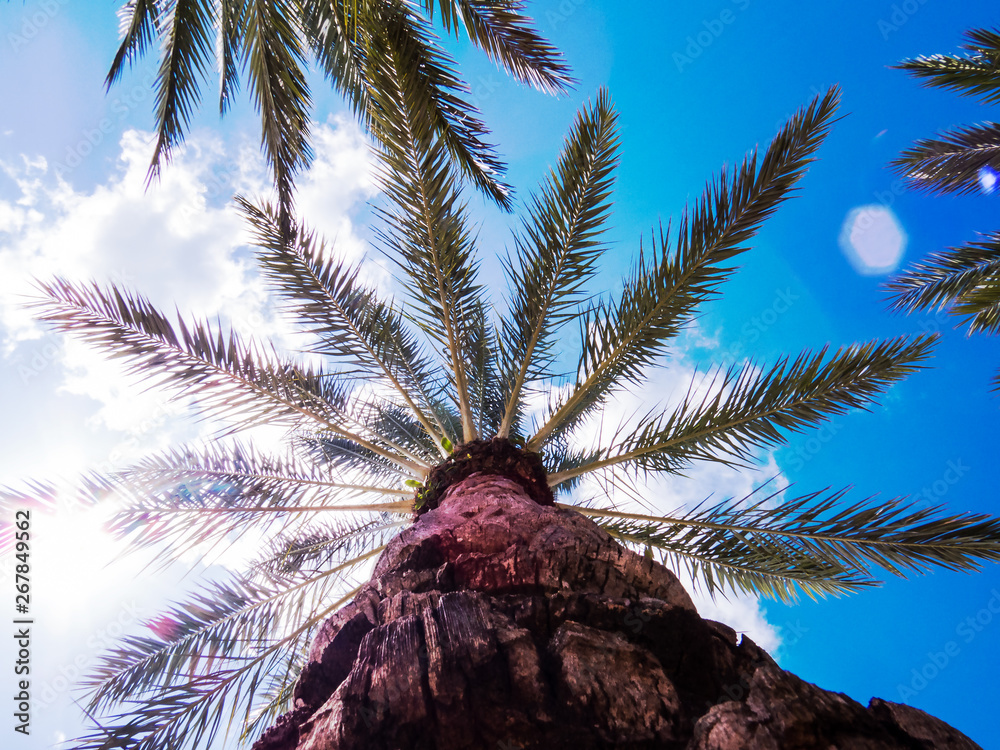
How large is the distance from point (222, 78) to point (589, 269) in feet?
15.6

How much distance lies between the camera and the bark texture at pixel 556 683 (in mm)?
1243

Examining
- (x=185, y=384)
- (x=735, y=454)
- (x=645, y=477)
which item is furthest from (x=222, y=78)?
(x=735, y=454)

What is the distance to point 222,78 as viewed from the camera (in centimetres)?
612

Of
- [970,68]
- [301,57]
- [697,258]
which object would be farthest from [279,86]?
[970,68]

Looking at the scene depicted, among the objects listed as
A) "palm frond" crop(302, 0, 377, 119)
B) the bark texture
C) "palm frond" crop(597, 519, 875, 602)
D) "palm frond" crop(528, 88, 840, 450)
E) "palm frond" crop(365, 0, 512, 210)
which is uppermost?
"palm frond" crop(302, 0, 377, 119)

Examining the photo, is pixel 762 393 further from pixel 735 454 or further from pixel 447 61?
pixel 447 61

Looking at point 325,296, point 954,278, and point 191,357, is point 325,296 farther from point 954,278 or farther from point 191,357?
point 954,278

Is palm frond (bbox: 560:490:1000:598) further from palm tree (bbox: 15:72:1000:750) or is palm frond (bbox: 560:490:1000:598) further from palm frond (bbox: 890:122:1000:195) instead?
palm frond (bbox: 890:122:1000:195)

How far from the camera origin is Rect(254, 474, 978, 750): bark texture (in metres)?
1.24

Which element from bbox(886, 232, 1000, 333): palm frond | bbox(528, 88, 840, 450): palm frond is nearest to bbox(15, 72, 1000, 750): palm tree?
bbox(528, 88, 840, 450): palm frond

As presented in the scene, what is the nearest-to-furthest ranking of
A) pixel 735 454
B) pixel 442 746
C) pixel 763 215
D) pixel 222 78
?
pixel 442 746 < pixel 763 215 < pixel 735 454 < pixel 222 78

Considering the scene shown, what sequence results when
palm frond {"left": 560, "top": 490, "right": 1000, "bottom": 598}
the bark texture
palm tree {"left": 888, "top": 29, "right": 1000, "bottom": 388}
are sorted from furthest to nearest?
palm tree {"left": 888, "top": 29, "right": 1000, "bottom": 388} < palm frond {"left": 560, "top": 490, "right": 1000, "bottom": 598} < the bark texture

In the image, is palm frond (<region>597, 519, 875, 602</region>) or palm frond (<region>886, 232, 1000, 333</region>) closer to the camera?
palm frond (<region>597, 519, 875, 602</region>)

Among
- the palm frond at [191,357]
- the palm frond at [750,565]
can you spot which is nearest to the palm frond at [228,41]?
the palm frond at [191,357]
